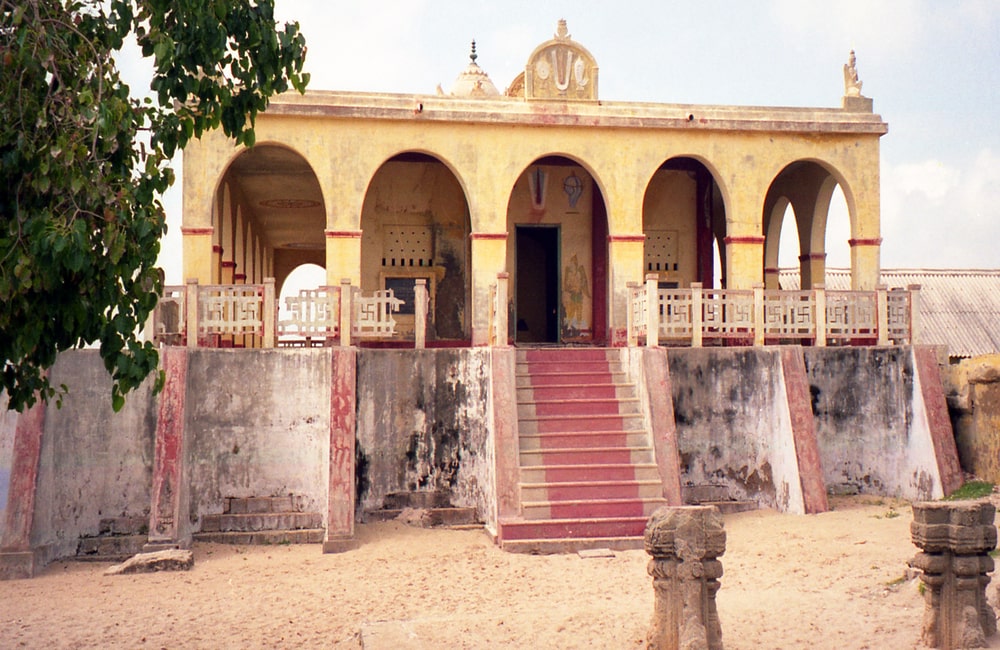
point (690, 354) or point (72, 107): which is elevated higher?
point (72, 107)

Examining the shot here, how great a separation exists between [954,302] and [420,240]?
1475 cm

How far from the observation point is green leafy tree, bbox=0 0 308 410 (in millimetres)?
5707

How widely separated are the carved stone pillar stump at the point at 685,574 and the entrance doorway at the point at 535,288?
457 inches

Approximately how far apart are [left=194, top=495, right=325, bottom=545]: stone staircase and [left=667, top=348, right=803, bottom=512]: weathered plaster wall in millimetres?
5059

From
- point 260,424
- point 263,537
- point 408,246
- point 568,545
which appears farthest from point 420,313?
point 408,246

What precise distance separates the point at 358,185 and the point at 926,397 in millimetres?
8767

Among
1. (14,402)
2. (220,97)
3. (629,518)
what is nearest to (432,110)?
(629,518)

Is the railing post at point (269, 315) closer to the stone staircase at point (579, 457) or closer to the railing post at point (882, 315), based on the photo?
the stone staircase at point (579, 457)

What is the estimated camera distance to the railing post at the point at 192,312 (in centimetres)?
1250

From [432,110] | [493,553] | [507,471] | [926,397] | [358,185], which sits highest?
[432,110]

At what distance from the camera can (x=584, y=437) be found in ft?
41.2

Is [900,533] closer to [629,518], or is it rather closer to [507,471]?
[629,518]

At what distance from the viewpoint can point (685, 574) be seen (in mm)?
7145

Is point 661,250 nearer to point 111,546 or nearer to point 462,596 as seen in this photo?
point 462,596
